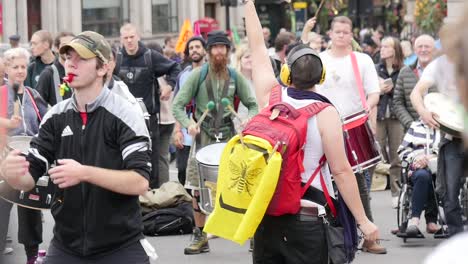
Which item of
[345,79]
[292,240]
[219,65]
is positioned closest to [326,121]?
[292,240]

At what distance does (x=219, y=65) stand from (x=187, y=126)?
2.07 ft

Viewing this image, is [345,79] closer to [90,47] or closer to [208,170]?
[208,170]

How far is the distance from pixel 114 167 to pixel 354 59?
5.19 m

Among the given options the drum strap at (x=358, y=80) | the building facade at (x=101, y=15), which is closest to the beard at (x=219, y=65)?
the drum strap at (x=358, y=80)

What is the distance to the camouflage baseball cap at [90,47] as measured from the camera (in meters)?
5.67

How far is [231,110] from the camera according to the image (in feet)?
36.0

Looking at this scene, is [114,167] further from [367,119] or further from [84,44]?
[367,119]

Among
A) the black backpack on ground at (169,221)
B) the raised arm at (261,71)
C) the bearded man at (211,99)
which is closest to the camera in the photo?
the raised arm at (261,71)

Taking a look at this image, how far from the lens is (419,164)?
36.9 feet

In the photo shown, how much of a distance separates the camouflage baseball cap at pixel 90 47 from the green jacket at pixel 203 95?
517 centimetres

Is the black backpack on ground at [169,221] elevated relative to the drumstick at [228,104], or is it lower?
lower

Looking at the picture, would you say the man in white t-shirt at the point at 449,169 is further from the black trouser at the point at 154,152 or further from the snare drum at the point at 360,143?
the black trouser at the point at 154,152

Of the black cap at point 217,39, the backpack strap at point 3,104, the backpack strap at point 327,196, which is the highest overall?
the backpack strap at point 3,104

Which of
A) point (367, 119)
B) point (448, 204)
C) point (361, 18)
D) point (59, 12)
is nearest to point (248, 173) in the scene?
point (367, 119)
